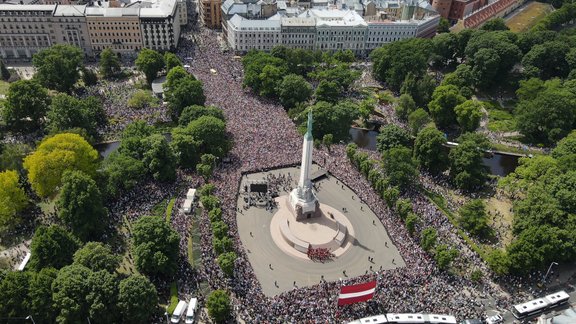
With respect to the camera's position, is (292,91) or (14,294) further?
(292,91)

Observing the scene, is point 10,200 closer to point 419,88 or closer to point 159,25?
point 159,25

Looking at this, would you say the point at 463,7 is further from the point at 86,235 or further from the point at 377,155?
the point at 86,235

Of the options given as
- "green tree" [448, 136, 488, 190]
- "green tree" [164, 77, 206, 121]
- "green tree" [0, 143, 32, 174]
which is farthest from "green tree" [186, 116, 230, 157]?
"green tree" [448, 136, 488, 190]

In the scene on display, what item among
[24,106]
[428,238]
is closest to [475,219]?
[428,238]

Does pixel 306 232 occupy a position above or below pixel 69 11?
below

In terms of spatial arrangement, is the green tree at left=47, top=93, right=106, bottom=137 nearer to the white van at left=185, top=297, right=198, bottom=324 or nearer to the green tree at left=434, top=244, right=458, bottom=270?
the white van at left=185, top=297, right=198, bottom=324

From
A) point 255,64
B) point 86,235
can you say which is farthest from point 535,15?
point 86,235

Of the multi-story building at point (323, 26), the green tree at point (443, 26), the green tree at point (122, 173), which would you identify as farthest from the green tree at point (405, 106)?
the green tree at point (443, 26)
